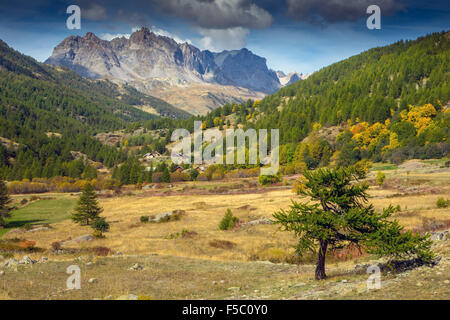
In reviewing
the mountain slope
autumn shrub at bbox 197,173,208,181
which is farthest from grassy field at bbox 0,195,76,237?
the mountain slope

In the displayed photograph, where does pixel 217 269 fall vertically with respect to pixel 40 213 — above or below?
above

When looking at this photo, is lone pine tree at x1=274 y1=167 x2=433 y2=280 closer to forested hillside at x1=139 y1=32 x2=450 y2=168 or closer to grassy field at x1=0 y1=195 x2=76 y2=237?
grassy field at x1=0 y1=195 x2=76 y2=237

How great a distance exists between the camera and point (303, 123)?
16912 cm

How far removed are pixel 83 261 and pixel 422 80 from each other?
204508 millimetres

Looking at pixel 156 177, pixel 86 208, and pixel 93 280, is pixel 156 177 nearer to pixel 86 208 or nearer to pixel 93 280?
pixel 86 208

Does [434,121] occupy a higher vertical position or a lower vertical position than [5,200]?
higher

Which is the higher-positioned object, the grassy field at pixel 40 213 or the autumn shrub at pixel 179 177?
the autumn shrub at pixel 179 177

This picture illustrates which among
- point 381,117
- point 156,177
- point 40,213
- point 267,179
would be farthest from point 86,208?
point 381,117

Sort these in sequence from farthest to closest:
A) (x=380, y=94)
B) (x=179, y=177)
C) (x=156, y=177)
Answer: (x=380, y=94) → (x=179, y=177) → (x=156, y=177)

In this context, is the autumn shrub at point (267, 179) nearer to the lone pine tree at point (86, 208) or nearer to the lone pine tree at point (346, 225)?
the lone pine tree at point (86, 208)

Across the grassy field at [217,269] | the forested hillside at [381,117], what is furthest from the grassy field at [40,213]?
the forested hillside at [381,117]
